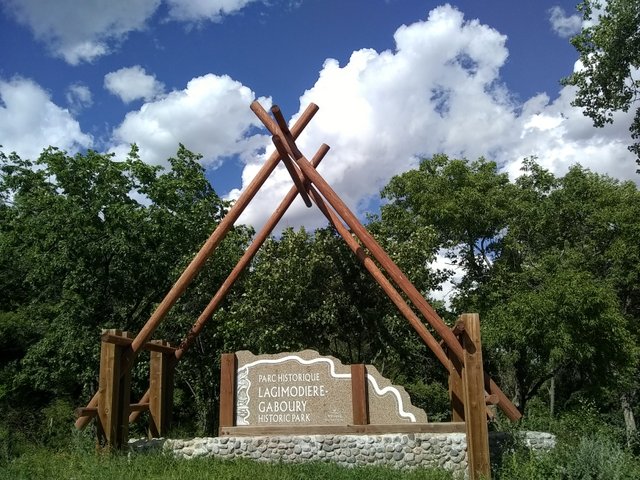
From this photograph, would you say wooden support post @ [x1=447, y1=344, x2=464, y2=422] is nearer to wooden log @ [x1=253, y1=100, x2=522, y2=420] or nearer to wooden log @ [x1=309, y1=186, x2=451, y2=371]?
wooden log @ [x1=309, y1=186, x2=451, y2=371]

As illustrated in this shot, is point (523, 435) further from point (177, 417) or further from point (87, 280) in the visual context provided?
point (177, 417)

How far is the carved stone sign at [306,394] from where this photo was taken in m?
11.1

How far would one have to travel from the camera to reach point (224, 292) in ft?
44.0

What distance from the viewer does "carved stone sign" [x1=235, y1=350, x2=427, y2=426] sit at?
36.4ft

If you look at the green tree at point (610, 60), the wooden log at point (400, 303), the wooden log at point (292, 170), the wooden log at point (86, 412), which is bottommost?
the wooden log at point (86, 412)

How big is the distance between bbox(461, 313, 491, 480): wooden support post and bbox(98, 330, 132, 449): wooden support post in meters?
6.17

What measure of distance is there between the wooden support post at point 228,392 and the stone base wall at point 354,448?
17.2 inches

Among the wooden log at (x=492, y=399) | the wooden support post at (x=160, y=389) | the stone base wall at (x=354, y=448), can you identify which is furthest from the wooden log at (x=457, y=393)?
the wooden support post at (x=160, y=389)

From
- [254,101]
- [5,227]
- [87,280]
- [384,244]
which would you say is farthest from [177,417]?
[254,101]

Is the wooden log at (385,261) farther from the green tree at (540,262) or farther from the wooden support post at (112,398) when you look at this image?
the green tree at (540,262)

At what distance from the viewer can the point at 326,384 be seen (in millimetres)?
11438

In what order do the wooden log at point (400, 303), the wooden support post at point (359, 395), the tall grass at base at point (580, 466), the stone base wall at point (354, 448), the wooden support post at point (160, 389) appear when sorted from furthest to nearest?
the wooden support post at point (160, 389)
the wooden log at point (400, 303)
the wooden support post at point (359, 395)
the stone base wall at point (354, 448)
the tall grass at base at point (580, 466)

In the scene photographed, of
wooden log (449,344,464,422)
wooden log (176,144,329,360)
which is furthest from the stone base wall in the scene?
wooden log (176,144,329,360)

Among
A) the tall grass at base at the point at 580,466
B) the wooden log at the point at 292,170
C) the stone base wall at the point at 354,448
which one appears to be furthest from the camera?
the wooden log at the point at 292,170
